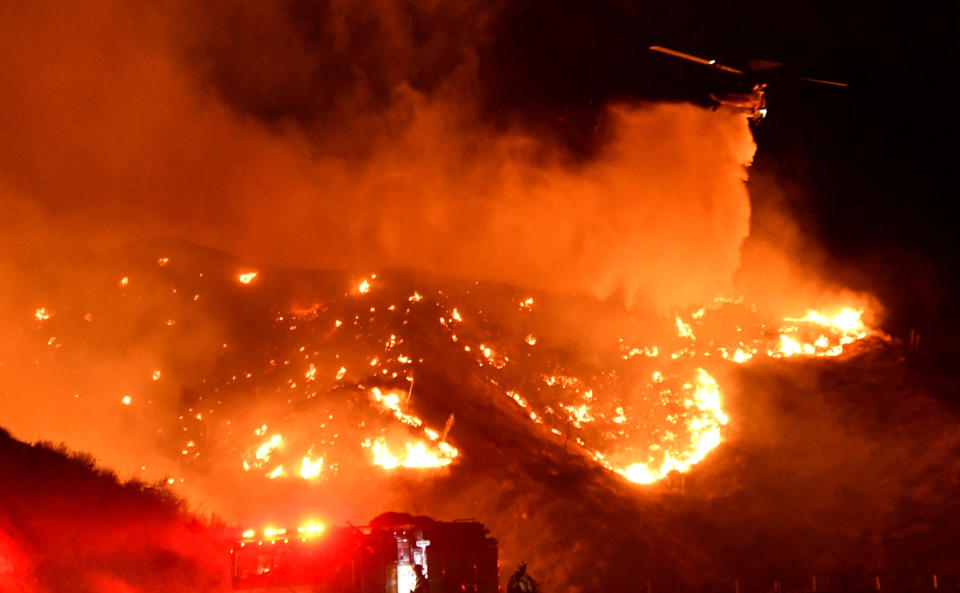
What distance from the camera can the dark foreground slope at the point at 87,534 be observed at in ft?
54.2

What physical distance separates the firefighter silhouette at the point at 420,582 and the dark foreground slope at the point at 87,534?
600 centimetres

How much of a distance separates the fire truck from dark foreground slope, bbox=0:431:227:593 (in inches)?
92.2

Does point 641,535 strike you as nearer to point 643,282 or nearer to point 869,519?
point 869,519

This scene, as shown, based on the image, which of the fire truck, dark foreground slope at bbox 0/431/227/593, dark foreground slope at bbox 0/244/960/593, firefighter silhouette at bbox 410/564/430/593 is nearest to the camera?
dark foreground slope at bbox 0/431/227/593

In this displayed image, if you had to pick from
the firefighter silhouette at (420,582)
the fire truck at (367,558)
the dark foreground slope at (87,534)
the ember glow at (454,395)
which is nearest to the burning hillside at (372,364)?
the ember glow at (454,395)

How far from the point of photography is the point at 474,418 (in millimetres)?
45156

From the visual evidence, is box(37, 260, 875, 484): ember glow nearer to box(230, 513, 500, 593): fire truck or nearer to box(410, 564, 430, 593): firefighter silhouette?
box(230, 513, 500, 593): fire truck

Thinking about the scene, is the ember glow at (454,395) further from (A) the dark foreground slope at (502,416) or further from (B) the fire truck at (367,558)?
(B) the fire truck at (367,558)

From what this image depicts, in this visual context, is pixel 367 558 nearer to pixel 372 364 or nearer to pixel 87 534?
pixel 87 534

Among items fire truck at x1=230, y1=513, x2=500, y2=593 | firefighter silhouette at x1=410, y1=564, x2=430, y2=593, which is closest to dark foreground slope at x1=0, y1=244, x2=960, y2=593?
fire truck at x1=230, y1=513, x2=500, y2=593

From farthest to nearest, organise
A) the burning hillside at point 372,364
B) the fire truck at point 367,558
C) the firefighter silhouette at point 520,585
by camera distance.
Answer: the burning hillside at point 372,364 → the fire truck at point 367,558 → the firefighter silhouette at point 520,585

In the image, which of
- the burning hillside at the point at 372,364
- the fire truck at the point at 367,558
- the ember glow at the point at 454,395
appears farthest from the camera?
the burning hillside at the point at 372,364

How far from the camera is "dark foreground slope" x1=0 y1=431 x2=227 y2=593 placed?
1653 cm

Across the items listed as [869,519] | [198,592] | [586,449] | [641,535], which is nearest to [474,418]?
[586,449]
